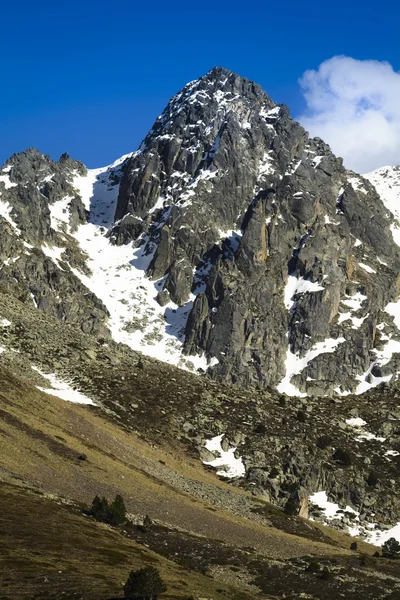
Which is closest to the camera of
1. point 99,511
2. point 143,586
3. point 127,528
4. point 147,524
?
point 143,586

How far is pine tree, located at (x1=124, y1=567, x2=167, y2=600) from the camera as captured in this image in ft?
89.4

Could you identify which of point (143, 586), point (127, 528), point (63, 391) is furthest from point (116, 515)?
point (63, 391)

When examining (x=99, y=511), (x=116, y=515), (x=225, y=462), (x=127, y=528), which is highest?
(x=225, y=462)

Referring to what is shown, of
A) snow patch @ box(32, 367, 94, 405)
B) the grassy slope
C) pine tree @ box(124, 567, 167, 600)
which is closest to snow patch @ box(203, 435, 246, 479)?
the grassy slope

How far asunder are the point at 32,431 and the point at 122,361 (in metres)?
57.2

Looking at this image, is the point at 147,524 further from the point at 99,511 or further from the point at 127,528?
the point at 99,511

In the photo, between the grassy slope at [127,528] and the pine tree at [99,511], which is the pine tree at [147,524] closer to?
the grassy slope at [127,528]

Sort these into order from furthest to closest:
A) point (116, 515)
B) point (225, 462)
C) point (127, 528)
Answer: point (225, 462)
point (127, 528)
point (116, 515)

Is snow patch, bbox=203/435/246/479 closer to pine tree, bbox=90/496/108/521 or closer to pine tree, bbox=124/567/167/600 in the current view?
pine tree, bbox=90/496/108/521

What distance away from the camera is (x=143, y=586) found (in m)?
27.3


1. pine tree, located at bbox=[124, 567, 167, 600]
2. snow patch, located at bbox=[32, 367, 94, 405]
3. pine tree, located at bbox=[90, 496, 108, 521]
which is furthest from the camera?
snow patch, located at bbox=[32, 367, 94, 405]

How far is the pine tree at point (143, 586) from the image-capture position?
89.4 ft

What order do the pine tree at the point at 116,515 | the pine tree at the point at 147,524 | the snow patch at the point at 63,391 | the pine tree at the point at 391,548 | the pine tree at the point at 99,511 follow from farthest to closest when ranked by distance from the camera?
the snow patch at the point at 63,391 → the pine tree at the point at 391,548 → the pine tree at the point at 147,524 → the pine tree at the point at 116,515 → the pine tree at the point at 99,511

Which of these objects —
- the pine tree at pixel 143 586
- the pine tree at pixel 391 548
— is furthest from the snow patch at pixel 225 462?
the pine tree at pixel 143 586
